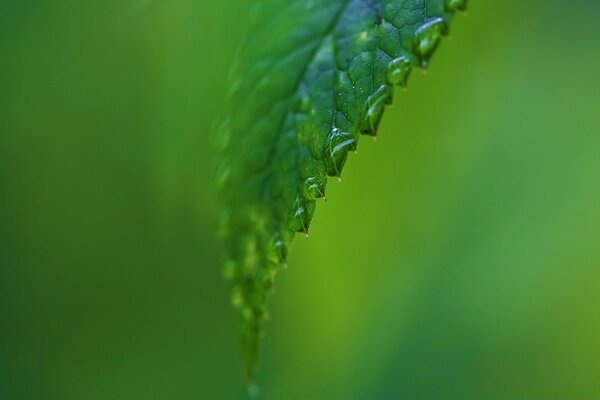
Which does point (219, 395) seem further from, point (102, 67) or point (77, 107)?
point (102, 67)

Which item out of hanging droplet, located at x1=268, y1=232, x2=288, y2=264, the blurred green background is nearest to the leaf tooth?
hanging droplet, located at x1=268, y1=232, x2=288, y2=264

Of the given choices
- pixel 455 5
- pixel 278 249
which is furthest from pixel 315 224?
pixel 455 5

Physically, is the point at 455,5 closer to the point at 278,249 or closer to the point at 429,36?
the point at 429,36

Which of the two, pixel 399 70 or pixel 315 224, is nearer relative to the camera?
pixel 399 70

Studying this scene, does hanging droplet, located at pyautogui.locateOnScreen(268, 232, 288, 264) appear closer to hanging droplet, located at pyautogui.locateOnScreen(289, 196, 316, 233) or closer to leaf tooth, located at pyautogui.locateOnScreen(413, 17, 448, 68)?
hanging droplet, located at pyautogui.locateOnScreen(289, 196, 316, 233)

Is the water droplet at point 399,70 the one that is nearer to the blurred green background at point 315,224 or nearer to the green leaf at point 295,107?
the green leaf at point 295,107
